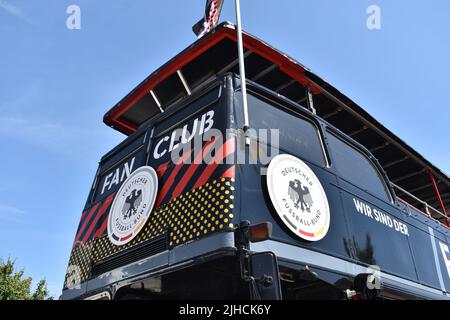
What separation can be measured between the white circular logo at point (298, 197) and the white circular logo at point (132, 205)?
3.74 ft

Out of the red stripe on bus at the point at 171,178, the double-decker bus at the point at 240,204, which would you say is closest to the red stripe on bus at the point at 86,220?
the double-decker bus at the point at 240,204

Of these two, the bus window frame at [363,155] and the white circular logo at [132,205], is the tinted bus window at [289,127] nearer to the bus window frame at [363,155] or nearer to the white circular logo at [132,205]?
the bus window frame at [363,155]

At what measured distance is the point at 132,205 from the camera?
12.9ft

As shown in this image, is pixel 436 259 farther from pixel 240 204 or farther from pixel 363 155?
pixel 240 204

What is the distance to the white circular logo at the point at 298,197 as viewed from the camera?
3.26 metres

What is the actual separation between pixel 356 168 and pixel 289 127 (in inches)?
49.6

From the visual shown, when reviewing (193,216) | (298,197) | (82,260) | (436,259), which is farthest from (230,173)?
(436,259)

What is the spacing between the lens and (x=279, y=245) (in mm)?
3057

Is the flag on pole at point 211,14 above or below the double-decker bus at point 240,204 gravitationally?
above

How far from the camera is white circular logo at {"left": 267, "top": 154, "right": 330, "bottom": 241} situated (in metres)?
3.26

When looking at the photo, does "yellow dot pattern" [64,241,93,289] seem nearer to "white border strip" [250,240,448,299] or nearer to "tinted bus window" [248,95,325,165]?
"white border strip" [250,240,448,299]

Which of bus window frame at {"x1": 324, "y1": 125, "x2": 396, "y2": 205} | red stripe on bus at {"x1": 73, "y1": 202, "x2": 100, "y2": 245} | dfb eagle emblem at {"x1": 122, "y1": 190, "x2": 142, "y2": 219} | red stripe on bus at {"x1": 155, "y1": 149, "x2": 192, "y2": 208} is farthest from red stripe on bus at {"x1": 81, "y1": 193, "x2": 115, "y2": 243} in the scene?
bus window frame at {"x1": 324, "y1": 125, "x2": 396, "y2": 205}
